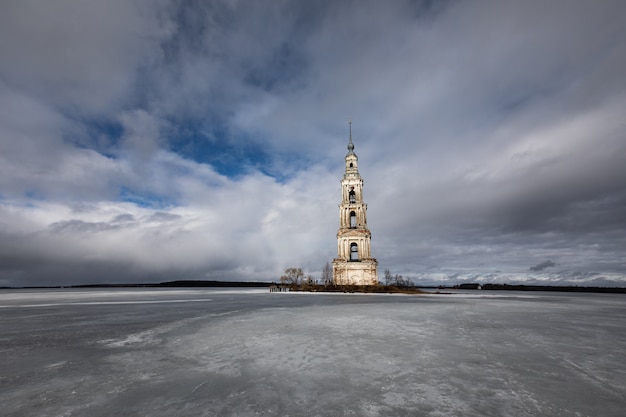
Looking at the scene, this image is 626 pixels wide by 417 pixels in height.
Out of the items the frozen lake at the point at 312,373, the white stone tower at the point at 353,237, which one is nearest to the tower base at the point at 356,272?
the white stone tower at the point at 353,237

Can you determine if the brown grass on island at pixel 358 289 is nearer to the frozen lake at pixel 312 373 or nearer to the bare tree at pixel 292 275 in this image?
the bare tree at pixel 292 275

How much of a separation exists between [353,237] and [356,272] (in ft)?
32.2

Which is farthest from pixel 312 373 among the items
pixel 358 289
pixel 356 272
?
pixel 356 272

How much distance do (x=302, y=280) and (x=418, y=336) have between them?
80.2m

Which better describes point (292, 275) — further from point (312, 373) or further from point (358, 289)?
point (312, 373)

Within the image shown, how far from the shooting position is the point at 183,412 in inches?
219

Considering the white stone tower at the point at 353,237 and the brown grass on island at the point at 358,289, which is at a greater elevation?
the white stone tower at the point at 353,237

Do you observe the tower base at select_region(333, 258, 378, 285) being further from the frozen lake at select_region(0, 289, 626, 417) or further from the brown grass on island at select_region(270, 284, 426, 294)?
the frozen lake at select_region(0, 289, 626, 417)

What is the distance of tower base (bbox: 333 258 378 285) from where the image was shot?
77.8 m

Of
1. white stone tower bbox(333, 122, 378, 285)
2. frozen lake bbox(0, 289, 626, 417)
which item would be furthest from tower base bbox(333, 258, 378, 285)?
frozen lake bbox(0, 289, 626, 417)

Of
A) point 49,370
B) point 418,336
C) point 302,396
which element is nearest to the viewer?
point 302,396

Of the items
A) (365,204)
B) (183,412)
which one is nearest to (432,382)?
(183,412)

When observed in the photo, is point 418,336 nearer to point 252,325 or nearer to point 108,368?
point 252,325

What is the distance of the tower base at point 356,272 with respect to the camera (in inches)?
3063
